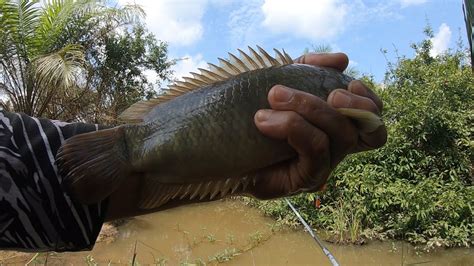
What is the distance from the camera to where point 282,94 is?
1160 millimetres

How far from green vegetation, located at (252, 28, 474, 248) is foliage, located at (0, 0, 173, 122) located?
4578mm

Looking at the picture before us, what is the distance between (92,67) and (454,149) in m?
8.02

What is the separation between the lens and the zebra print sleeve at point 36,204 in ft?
3.54

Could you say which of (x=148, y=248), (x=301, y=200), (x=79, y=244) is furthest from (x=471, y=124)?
(x=79, y=244)

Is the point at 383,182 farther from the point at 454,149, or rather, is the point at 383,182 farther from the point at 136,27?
the point at 136,27

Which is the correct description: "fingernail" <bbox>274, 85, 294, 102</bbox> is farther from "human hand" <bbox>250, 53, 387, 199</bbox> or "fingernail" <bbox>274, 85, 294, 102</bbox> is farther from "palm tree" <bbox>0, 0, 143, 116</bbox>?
"palm tree" <bbox>0, 0, 143, 116</bbox>

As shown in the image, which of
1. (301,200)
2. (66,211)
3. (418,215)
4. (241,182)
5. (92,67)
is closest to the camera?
(66,211)

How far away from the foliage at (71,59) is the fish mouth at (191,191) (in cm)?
783

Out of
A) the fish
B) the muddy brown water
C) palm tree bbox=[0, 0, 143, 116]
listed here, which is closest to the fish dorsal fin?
the fish

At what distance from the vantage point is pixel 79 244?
1145 mm

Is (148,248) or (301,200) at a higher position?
(301,200)

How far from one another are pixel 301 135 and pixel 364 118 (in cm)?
17

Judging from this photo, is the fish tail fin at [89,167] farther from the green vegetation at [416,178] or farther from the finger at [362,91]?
the green vegetation at [416,178]

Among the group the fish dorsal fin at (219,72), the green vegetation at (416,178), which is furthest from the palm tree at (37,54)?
the fish dorsal fin at (219,72)
